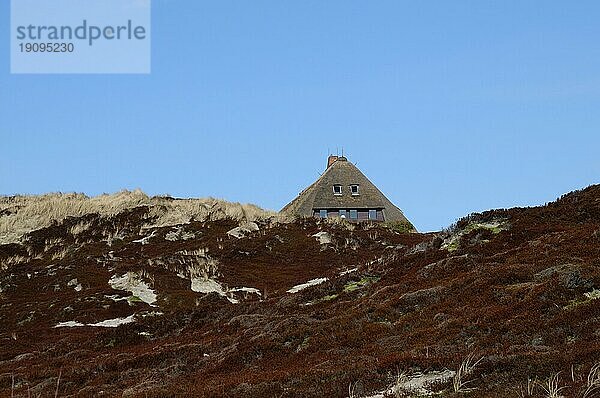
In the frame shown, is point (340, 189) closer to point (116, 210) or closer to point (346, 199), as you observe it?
point (346, 199)

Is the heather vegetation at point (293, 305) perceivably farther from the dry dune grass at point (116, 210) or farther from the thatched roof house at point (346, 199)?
the thatched roof house at point (346, 199)

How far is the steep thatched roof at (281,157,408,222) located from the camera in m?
76.7

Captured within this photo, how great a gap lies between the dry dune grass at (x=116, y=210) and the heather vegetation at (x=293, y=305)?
0.24m

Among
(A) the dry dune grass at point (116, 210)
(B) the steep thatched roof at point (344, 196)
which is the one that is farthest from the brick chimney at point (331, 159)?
(A) the dry dune grass at point (116, 210)

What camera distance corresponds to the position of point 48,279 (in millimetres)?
44000

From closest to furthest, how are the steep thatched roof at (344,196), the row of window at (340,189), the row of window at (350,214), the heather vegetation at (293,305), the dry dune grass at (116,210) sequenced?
1. the heather vegetation at (293,305)
2. the dry dune grass at (116,210)
3. the row of window at (350,214)
4. the steep thatched roof at (344,196)
5. the row of window at (340,189)

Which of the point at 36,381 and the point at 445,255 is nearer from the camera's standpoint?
the point at 36,381

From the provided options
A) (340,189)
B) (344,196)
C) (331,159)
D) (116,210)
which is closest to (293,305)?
(116,210)

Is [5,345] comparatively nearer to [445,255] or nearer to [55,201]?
[445,255]

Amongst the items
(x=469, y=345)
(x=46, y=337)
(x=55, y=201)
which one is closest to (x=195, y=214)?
(x=55, y=201)

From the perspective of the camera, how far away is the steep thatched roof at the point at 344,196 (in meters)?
76.7

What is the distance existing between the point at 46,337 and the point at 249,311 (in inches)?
414

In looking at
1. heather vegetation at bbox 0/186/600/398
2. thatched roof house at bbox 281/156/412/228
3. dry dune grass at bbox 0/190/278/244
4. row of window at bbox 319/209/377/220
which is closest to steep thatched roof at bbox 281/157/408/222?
thatched roof house at bbox 281/156/412/228

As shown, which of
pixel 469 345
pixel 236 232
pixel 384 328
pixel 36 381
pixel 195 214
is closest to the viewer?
pixel 469 345
